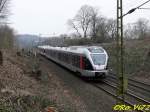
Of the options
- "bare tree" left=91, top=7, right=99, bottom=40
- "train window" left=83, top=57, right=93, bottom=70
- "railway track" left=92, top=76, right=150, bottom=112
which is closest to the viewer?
"railway track" left=92, top=76, right=150, bottom=112

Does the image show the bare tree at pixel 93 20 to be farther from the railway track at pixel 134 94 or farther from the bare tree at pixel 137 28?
the railway track at pixel 134 94

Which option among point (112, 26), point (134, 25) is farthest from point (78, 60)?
point (134, 25)

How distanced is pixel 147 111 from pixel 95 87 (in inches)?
365

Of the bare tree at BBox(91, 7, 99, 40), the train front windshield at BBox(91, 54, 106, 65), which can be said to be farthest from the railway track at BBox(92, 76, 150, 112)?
the bare tree at BBox(91, 7, 99, 40)

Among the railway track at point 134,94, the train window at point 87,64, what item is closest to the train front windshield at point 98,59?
the train window at point 87,64

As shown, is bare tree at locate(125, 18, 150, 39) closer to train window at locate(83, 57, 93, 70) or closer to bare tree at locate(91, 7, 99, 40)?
bare tree at locate(91, 7, 99, 40)

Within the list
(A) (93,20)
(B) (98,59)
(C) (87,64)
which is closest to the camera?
(C) (87,64)

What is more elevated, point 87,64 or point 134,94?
point 87,64

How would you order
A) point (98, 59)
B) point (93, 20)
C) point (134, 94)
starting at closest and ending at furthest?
1. point (134, 94)
2. point (98, 59)
3. point (93, 20)

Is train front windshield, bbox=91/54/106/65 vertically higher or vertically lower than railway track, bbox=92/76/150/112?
higher

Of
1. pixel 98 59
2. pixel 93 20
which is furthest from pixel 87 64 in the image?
pixel 93 20

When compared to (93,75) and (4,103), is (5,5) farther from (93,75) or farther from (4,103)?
(4,103)

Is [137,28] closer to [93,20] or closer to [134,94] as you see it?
[93,20]

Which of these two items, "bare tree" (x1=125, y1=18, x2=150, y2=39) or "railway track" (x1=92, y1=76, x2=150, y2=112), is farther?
"bare tree" (x1=125, y1=18, x2=150, y2=39)
